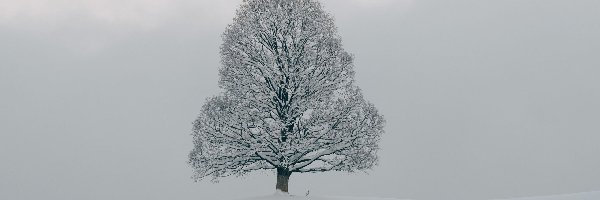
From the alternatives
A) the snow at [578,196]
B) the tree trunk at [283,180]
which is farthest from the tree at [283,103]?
the snow at [578,196]

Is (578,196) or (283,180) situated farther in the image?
(283,180)

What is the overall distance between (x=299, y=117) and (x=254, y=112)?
2.07m

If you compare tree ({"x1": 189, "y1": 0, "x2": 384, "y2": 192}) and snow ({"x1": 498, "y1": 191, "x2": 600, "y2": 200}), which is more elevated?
tree ({"x1": 189, "y1": 0, "x2": 384, "y2": 192})

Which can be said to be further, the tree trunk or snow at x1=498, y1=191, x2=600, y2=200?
the tree trunk

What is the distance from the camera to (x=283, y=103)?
3412 centimetres

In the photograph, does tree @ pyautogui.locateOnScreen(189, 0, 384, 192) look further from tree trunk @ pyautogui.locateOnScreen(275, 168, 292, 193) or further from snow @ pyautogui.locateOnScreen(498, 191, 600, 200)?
snow @ pyautogui.locateOnScreen(498, 191, 600, 200)

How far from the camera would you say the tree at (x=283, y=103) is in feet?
111

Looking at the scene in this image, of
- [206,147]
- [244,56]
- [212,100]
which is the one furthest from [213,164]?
[244,56]

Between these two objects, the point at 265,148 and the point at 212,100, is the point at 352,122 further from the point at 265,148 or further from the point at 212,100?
the point at 212,100

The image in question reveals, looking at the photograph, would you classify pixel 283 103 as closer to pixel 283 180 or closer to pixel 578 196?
pixel 283 180

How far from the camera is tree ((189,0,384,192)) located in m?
33.7

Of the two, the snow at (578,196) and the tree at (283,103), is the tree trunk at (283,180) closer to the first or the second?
the tree at (283,103)

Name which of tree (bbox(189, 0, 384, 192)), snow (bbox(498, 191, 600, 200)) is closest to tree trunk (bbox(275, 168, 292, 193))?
tree (bbox(189, 0, 384, 192))

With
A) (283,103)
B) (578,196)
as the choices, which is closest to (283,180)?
(283,103)
